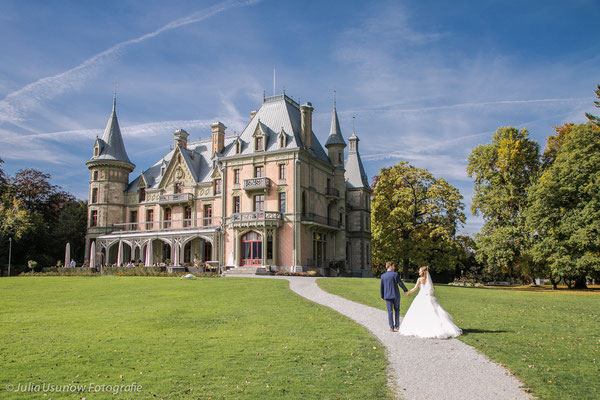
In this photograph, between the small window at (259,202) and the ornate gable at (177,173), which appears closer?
the small window at (259,202)

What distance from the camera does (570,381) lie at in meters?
7.84

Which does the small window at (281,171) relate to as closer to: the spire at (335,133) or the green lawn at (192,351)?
the spire at (335,133)

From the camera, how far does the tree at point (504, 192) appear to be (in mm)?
34688

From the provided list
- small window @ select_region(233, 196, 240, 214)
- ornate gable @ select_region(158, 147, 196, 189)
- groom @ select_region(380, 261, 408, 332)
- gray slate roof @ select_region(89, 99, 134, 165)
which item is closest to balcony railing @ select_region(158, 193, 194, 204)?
ornate gable @ select_region(158, 147, 196, 189)

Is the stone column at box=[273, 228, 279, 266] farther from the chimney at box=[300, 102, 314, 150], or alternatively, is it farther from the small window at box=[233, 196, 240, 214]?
the chimney at box=[300, 102, 314, 150]

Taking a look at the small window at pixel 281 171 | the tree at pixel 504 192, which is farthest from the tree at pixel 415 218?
the small window at pixel 281 171

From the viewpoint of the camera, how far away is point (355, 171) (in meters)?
50.8

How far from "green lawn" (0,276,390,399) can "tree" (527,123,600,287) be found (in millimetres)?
20848

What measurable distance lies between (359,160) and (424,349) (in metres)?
42.0

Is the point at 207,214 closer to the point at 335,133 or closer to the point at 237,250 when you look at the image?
the point at 237,250

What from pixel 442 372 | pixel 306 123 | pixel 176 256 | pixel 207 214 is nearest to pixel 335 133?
pixel 306 123

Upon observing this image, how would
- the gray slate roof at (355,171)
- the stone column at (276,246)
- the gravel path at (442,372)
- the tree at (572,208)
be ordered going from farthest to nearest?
1. the gray slate roof at (355,171)
2. the stone column at (276,246)
3. the tree at (572,208)
4. the gravel path at (442,372)

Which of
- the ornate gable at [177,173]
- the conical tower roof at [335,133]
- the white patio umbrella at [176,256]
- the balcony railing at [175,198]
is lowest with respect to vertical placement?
the white patio umbrella at [176,256]

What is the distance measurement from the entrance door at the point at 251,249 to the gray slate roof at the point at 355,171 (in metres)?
13.9
